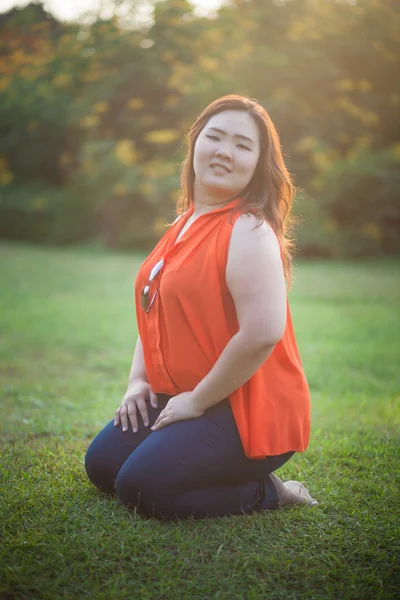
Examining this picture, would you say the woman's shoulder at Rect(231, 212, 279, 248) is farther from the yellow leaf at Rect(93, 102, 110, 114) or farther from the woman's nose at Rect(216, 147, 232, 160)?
the yellow leaf at Rect(93, 102, 110, 114)

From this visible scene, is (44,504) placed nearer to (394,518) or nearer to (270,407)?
(270,407)

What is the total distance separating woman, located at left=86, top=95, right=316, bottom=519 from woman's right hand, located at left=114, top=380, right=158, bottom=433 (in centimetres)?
3

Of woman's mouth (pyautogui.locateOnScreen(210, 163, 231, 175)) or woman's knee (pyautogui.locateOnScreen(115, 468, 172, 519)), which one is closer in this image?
woman's knee (pyautogui.locateOnScreen(115, 468, 172, 519))

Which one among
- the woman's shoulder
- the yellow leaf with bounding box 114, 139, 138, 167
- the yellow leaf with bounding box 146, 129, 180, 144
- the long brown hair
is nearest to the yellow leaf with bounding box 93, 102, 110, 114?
the yellow leaf with bounding box 114, 139, 138, 167

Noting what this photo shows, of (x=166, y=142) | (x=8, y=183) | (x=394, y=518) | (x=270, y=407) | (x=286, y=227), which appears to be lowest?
(x=8, y=183)

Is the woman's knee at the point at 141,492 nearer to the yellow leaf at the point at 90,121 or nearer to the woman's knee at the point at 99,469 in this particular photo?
the woman's knee at the point at 99,469

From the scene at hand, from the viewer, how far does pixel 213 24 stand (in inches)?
781

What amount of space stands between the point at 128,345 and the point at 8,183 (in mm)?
21705

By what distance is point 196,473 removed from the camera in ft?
7.70

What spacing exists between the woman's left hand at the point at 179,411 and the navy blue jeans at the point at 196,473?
0.8 inches

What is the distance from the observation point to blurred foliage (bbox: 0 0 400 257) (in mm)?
19047

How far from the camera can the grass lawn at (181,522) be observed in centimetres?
202

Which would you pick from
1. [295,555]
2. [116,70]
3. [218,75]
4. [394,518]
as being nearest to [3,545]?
[295,555]

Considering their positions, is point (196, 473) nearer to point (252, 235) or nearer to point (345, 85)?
point (252, 235)
